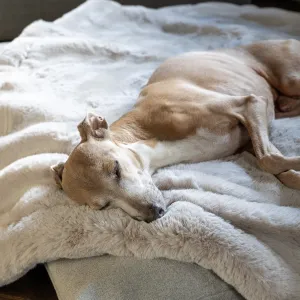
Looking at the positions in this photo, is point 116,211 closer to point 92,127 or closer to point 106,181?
point 106,181

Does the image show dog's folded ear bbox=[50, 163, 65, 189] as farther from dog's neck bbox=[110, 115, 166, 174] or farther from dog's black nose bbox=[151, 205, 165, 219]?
dog's black nose bbox=[151, 205, 165, 219]

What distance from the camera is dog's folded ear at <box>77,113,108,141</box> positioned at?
6.55ft

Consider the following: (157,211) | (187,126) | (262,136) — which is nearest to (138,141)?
(187,126)

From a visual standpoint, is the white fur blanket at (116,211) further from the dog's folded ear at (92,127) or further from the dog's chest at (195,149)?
the dog's folded ear at (92,127)

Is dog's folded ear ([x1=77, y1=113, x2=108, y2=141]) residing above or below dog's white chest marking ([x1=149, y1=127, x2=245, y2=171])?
above

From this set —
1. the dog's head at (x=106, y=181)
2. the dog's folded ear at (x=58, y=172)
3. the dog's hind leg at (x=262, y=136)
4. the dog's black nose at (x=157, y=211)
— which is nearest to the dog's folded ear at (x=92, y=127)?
the dog's head at (x=106, y=181)

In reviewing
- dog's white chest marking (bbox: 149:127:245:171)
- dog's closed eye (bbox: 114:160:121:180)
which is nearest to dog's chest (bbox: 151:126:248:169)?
dog's white chest marking (bbox: 149:127:245:171)

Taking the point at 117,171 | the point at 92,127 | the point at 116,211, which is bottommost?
the point at 116,211

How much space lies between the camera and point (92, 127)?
Result: 2.03 metres

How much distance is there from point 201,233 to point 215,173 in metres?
0.43

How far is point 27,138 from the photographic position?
2.34m

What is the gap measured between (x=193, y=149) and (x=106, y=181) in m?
0.51

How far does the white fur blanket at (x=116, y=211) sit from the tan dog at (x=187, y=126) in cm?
7

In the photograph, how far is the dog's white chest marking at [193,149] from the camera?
2135mm
